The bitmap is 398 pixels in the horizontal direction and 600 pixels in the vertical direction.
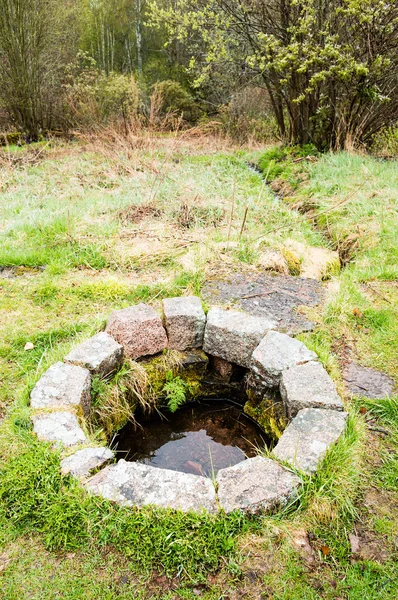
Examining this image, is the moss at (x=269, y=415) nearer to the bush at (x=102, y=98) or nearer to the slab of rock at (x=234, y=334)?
the slab of rock at (x=234, y=334)

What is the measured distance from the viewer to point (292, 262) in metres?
4.44

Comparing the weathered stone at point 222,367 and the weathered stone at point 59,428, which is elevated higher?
the weathered stone at point 59,428

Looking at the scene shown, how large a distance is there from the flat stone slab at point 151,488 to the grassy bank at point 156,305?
6 centimetres

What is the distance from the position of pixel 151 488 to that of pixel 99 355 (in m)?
1.09

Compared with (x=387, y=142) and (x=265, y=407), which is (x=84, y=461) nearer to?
(x=265, y=407)

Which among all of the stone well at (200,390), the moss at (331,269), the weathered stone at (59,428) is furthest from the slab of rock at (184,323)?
the moss at (331,269)

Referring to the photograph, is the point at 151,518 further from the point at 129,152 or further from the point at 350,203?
the point at 129,152

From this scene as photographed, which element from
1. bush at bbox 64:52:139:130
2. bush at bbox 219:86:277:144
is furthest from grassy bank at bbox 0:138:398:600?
bush at bbox 219:86:277:144

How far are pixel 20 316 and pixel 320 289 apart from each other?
2688 mm

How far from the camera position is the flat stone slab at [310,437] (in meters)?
2.16

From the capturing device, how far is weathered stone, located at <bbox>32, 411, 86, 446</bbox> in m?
2.27

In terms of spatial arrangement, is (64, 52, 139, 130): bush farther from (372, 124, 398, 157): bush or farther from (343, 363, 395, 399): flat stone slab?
(343, 363, 395, 399): flat stone slab

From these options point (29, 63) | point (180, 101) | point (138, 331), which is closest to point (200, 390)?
point (138, 331)

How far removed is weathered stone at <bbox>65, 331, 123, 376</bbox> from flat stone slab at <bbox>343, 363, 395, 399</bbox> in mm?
1603
